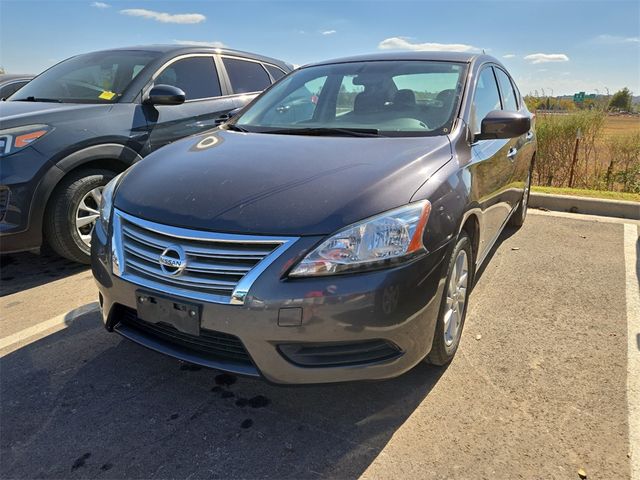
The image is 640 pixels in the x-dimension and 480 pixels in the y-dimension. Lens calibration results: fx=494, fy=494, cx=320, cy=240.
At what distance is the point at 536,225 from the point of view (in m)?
5.48

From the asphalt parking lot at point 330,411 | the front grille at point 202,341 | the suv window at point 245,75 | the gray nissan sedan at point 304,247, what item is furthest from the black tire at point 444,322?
the suv window at point 245,75

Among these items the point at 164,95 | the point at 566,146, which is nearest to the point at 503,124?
the point at 164,95

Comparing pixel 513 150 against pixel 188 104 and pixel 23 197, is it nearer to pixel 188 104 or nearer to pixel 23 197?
pixel 188 104

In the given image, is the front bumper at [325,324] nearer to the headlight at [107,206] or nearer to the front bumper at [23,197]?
the headlight at [107,206]

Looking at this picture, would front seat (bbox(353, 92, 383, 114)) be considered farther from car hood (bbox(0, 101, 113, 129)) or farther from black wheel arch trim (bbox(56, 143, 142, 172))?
car hood (bbox(0, 101, 113, 129))

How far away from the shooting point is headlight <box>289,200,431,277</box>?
6.35ft

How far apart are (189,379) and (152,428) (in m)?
0.38

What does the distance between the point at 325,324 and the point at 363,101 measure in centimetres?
186

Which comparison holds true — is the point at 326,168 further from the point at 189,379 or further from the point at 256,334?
the point at 189,379

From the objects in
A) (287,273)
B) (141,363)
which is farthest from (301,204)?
(141,363)

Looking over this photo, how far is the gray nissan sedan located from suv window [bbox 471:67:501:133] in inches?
5.9

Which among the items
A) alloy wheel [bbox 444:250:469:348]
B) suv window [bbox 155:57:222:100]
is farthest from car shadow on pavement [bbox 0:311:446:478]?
suv window [bbox 155:57:222:100]

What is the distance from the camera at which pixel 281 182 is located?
7.41ft

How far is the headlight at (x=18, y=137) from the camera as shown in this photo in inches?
139
